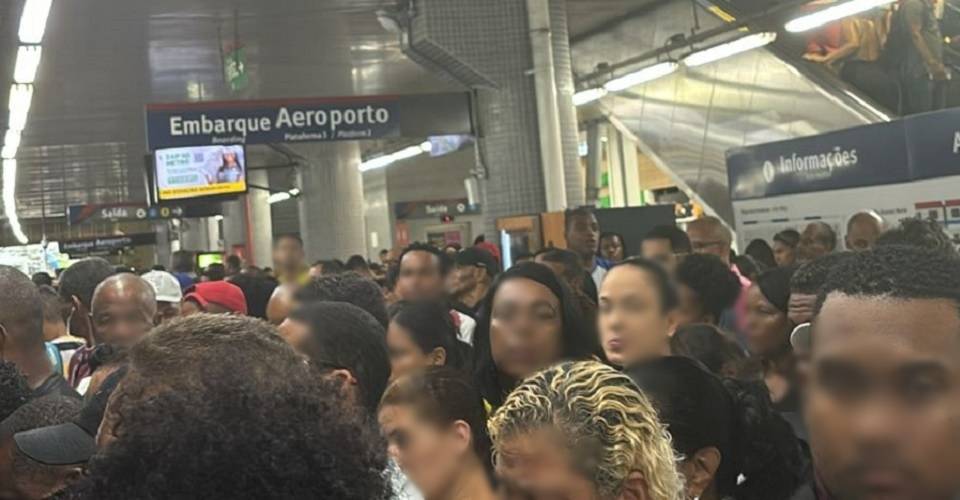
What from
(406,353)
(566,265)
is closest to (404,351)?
(406,353)

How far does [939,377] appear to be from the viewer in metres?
1.02

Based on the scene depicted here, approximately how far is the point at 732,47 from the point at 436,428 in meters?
9.39

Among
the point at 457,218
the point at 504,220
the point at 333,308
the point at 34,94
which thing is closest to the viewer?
the point at 333,308

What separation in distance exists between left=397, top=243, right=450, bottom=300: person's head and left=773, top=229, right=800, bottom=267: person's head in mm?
2896

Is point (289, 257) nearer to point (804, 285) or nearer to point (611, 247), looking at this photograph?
point (611, 247)

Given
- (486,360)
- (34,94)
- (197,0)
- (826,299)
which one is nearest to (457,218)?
(34,94)

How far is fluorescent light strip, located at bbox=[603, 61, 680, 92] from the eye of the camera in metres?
12.4

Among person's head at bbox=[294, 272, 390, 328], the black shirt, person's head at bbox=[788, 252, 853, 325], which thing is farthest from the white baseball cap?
person's head at bbox=[788, 252, 853, 325]

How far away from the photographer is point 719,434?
230 cm

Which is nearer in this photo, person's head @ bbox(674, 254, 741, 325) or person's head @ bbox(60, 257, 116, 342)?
person's head @ bbox(674, 254, 741, 325)

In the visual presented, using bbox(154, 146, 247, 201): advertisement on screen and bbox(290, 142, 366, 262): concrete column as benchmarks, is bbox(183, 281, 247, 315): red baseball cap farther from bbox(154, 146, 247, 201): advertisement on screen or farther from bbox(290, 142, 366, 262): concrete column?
bbox(290, 142, 366, 262): concrete column

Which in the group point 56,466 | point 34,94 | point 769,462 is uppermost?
point 34,94

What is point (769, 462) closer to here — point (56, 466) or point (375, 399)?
point (375, 399)

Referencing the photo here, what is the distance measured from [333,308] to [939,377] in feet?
6.46
